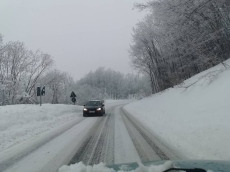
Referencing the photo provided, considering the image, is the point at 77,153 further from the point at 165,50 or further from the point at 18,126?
the point at 165,50

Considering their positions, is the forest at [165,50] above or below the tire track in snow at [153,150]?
above

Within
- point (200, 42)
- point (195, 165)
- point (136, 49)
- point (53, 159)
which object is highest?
point (136, 49)

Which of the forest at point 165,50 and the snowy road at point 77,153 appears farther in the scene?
the forest at point 165,50

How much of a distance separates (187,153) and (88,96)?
100686mm

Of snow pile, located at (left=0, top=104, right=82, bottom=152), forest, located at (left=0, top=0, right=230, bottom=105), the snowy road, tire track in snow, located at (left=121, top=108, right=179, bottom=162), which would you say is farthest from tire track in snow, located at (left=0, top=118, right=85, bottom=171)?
forest, located at (left=0, top=0, right=230, bottom=105)

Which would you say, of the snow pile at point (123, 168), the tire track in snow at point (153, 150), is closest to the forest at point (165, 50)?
the tire track in snow at point (153, 150)

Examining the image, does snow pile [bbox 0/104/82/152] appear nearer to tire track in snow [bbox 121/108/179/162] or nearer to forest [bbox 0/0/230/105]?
tire track in snow [bbox 121/108/179/162]

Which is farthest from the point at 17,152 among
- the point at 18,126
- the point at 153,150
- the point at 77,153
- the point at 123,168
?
the point at 18,126

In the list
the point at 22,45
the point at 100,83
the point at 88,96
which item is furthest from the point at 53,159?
the point at 100,83

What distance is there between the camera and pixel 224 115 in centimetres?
1072

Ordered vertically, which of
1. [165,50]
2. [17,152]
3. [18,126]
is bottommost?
[17,152]

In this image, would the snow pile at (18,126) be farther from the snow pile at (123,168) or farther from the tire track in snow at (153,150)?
the snow pile at (123,168)

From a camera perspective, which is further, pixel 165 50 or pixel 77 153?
pixel 165 50

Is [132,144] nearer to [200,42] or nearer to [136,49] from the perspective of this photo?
[200,42]
